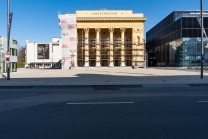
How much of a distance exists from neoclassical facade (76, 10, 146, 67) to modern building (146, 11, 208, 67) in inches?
319

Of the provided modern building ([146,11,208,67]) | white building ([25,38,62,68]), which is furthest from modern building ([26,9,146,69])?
white building ([25,38,62,68])

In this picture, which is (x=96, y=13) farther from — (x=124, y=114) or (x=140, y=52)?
(x=124, y=114)

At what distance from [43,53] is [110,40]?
2877cm

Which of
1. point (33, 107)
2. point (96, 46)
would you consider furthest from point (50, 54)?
point (33, 107)

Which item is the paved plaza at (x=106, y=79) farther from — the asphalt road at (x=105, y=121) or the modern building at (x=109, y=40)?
the modern building at (x=109, y=40)

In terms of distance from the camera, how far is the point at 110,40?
6638 cm

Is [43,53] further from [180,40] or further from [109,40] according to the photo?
[180,40]

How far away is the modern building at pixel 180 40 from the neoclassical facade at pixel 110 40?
8.10 m

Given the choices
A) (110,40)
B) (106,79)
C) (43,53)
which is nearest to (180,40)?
(110,40)

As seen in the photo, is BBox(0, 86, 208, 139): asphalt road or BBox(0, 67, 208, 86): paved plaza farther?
BBox(0, 67, 208, 86): paved plaza

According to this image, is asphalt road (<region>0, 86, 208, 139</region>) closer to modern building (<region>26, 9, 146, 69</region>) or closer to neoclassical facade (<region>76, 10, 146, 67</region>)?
modern building (<region>26, 9, 146, 69</region>)

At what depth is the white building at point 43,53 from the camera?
7906cm

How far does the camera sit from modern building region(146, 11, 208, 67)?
53.3 metres

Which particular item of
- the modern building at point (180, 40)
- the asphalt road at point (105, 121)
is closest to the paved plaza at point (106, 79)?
the asphalt road at point (105, 121)
